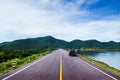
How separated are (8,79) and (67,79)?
376cm

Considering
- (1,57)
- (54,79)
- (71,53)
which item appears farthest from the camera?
(1,57)

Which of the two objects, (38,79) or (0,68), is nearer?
(38,79)

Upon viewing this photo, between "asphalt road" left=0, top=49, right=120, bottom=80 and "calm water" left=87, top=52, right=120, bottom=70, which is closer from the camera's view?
"asphalt road" left=0, top=49, right=120, bottom=80

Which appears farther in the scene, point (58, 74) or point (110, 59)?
point (110, 59)

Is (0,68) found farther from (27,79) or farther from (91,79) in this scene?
(91,79)

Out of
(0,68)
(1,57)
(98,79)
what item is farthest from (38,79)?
(1,57)

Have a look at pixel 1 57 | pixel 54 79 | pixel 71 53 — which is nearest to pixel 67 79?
pixel 54 79

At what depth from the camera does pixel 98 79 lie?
42.7 feet

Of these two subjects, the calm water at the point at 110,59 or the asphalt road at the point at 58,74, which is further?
the calm water at the point at 110,59

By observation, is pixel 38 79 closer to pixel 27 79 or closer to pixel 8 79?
pixel 27 79

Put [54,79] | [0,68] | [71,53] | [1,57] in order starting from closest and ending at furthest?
1. [54,79]
2. [0,68]
3. [71,53]
4. [1,57]

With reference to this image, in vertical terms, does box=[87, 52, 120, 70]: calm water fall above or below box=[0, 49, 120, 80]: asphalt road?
below

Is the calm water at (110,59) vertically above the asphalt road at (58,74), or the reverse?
the asphalt road at (58,74)

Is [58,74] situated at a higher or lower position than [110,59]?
higher
